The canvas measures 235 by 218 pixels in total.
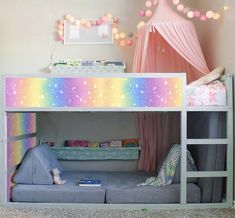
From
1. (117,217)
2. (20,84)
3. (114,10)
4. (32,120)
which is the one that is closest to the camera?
(117,217)

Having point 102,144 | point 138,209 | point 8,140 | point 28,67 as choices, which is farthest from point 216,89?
point 28,67

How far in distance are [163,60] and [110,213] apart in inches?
65.0

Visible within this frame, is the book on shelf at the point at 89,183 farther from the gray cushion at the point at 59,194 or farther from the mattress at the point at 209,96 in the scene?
the mattress at the point at 209,96

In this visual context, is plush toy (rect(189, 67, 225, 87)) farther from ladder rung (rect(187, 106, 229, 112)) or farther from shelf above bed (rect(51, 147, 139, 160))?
shelf above bed (rect(51, 147, 139, 160))

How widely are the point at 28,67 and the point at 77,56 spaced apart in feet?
1.90

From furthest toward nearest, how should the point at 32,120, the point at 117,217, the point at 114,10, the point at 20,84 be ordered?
the point at 114,10
the point at 32,120
the point at 20,84
the point at 117,217

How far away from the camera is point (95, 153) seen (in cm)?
370

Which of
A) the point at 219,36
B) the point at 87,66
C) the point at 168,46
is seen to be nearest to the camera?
the point at 219,36

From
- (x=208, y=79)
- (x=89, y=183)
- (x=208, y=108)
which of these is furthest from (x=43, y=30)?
(x=208, y=108)

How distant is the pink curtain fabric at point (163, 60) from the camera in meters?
3.15

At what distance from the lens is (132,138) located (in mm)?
3787

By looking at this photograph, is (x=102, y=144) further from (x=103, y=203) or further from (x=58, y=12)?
(x=58, y=12)

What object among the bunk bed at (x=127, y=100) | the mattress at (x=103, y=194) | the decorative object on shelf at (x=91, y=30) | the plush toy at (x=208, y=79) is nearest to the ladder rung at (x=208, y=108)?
the bunk bed at (x=127, y=100)

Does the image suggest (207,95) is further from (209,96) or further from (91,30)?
(91,30)
